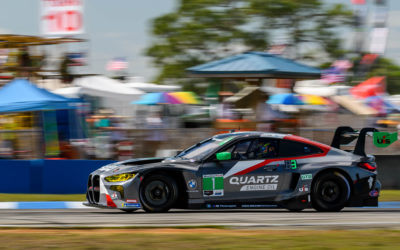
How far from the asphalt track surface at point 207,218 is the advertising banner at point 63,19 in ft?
34.2

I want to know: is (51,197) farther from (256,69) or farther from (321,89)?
(321,89)

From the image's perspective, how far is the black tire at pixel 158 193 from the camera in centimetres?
964

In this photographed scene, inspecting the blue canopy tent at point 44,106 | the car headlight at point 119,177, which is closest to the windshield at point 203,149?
the car headlight at point 119,177

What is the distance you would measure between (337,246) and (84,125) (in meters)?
12.4

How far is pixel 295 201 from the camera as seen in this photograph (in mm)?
10117

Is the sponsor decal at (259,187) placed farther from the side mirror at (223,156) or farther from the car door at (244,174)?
the side mirror at (223,156)

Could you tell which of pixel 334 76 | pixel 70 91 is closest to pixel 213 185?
pixel 70 91

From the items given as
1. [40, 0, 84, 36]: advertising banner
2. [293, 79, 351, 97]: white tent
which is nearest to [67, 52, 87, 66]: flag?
[40, 0, 84, 36]: advertising banner

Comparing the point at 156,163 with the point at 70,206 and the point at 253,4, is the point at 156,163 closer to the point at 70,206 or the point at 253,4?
the point at 70,206

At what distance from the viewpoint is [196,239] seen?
273 inches

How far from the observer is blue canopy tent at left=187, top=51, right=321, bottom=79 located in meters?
17.6

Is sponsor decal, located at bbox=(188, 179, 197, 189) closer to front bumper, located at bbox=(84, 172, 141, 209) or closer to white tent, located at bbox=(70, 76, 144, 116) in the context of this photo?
front bumper, located at bbox=(84, 172, 141, 209)

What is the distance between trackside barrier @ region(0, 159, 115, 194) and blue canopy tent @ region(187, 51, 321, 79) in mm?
4590

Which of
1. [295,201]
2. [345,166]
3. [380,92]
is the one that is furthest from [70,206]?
[380,92]
